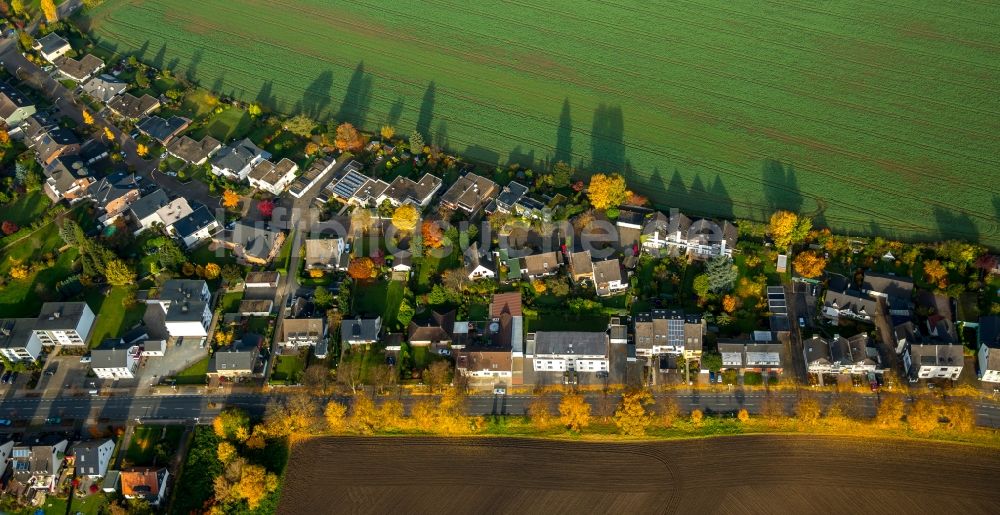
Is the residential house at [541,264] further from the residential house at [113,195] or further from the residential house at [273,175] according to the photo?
the residential house at [113,195]

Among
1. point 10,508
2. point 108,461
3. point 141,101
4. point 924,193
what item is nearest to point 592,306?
point 924,193

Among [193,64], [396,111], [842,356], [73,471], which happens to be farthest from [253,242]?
[842,356]

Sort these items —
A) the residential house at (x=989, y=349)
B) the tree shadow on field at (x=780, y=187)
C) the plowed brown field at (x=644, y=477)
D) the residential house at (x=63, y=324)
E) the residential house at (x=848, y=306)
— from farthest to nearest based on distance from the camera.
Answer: the tree shadow on field at (x=780, y=187)
the residential house at (x=63, y=324)
the residential house at (x=848, y=306)
the residential house at (x=989, y=349)
the plowed brown field at (x=644, y=477)

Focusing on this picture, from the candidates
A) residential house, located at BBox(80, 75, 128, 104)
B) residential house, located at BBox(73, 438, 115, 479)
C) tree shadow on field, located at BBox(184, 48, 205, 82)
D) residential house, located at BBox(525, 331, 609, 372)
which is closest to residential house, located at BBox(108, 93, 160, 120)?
residential house, located at BBox(80, 75, 128, 104)

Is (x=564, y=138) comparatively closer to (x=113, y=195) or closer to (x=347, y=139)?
(x=347, y=139)

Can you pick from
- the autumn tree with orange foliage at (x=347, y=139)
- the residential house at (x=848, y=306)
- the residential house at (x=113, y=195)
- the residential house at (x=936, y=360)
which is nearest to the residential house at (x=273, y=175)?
the autumn tree with orange foliage at (x=347, y=139)
